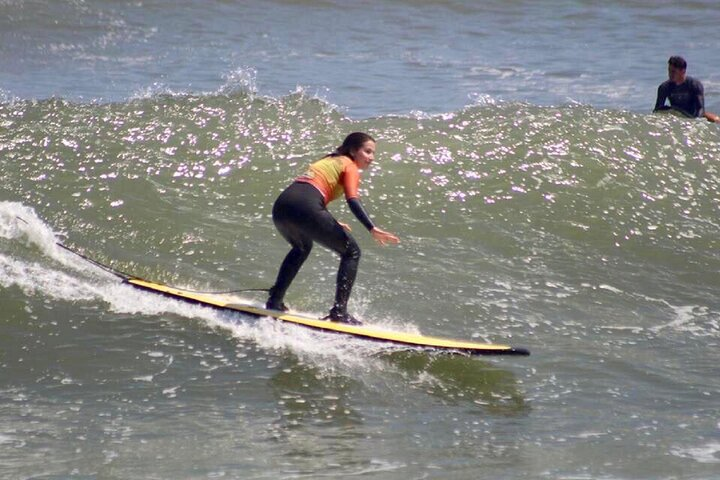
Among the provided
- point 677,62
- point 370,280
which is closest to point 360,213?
point 370,280

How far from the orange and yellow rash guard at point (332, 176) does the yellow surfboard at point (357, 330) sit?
83 centimetres

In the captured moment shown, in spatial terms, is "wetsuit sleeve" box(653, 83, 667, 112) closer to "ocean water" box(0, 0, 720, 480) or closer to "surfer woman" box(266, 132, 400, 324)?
"ocean water" box(0, 0, 720, 480)

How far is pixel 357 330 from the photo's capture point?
7199 millimetres

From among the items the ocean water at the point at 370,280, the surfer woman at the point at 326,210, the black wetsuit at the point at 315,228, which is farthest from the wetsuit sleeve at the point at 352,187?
the ocean water at the point at 370,280

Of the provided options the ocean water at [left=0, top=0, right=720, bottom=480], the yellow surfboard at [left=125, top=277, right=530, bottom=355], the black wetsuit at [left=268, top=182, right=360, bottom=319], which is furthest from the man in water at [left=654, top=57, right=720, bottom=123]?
the black wetsuit at [left=268, top=182, right=360, bottom=319]

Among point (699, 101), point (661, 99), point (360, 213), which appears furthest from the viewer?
point (661, 99)

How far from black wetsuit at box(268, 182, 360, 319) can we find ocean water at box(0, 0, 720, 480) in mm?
421

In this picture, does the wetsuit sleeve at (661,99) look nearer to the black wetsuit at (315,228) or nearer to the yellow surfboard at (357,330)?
the yellow surfboard at (357,330)

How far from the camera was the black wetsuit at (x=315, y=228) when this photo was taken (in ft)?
23.5

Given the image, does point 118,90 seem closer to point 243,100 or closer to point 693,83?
point 243,100

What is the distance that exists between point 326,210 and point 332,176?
0.22 metres

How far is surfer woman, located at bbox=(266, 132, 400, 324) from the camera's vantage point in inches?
281

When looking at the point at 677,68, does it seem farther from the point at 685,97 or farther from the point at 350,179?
the point at 350,179

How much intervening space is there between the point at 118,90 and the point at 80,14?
696 centimetres
